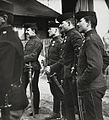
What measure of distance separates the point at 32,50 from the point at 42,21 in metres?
0.62

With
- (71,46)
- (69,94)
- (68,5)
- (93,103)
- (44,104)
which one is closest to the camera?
(93,103)

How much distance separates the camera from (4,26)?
6.83 ft

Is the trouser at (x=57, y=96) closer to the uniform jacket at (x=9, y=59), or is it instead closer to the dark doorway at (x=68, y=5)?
the dark doorway at (x=68, y=5)

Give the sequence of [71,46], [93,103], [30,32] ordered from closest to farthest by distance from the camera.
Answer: [93,103] < [71,46] < [30,32]

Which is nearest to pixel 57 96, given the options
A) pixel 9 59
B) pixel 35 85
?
pixel 35 85

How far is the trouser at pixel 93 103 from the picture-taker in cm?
213

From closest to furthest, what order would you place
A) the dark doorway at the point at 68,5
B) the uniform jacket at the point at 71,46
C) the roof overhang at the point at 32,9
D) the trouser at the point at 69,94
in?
the uniform jacket at the point at 71,46
the trouser at the point at 69,94
the dark doorway at the point at 68,5
the roof overhang at the point at 32,9

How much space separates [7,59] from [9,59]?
0.05ft

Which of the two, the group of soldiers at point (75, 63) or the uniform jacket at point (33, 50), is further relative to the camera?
the uniform jacket at point (33, 50)

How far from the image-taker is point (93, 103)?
2.13m

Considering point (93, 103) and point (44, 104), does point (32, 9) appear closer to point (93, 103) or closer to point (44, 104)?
point (44, 104)

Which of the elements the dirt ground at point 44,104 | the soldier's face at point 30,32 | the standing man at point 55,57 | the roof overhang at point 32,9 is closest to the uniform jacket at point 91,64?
the standing man at point 55,57

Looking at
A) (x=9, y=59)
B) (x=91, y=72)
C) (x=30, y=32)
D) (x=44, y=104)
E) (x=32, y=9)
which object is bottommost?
(x=44, y=104)

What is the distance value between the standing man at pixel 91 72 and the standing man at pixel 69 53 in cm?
46
